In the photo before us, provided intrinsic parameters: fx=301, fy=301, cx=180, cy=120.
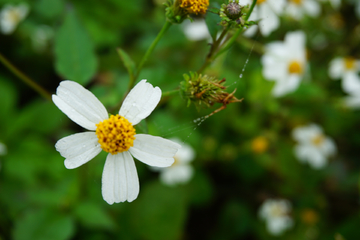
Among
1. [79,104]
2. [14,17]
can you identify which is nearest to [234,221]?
[79,104]

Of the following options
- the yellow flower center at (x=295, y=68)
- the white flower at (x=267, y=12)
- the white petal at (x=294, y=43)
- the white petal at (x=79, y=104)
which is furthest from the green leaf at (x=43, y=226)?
the white petal at (x=294, y=43)

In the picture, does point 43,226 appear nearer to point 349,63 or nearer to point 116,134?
point 116,134

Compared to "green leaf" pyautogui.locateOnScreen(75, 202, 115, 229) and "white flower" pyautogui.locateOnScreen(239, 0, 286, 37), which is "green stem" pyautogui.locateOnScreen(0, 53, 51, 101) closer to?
"green leaf" pyautogui.locateOnScreen(75, 202, 115, 229)

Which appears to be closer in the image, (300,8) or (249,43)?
(249,43)

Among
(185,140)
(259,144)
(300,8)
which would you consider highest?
(300,8)

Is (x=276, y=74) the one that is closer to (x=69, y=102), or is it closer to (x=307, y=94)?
(x=307, y=94)

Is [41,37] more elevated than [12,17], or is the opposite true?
[12,17]

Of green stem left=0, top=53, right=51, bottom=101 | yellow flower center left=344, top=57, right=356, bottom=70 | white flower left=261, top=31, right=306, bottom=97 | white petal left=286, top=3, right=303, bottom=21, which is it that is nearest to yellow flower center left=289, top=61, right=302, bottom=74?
white flower left=261, top=31, right=306, bottom=97
